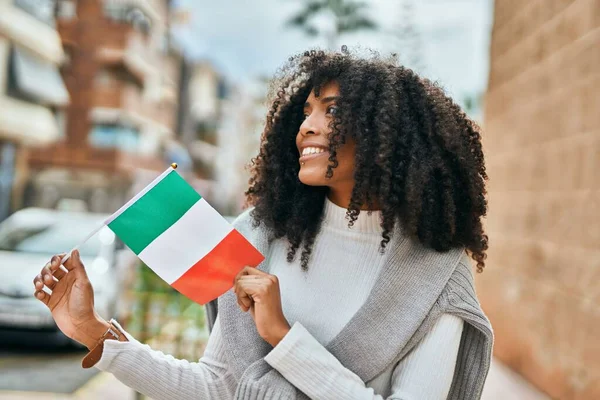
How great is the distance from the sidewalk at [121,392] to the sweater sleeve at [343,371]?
416 cm

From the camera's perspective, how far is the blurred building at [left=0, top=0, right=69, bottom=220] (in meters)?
21.9

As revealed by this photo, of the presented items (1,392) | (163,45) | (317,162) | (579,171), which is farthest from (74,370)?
(163,45)

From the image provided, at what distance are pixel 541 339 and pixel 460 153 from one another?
176 inches

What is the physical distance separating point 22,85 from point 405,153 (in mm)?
Result: 22367

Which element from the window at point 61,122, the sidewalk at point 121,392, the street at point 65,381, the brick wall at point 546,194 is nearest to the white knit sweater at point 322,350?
the brick wall at point 546,194

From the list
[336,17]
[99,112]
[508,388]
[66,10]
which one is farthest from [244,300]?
[66,10]

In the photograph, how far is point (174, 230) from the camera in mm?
2057

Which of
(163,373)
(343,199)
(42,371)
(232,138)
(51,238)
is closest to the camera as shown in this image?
(163,373)

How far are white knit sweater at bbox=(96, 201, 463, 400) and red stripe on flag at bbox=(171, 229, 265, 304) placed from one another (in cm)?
14

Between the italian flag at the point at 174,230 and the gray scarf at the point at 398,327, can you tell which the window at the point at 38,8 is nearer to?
the italian flag at the point at 174,230

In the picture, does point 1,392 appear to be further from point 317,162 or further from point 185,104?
point 185,104

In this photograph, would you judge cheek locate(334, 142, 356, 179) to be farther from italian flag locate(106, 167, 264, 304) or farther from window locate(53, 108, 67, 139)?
window locate(53, 108, 67, 139)

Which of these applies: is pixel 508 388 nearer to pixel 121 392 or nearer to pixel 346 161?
pixel 121 392

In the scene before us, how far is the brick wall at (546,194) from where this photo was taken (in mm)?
4980
